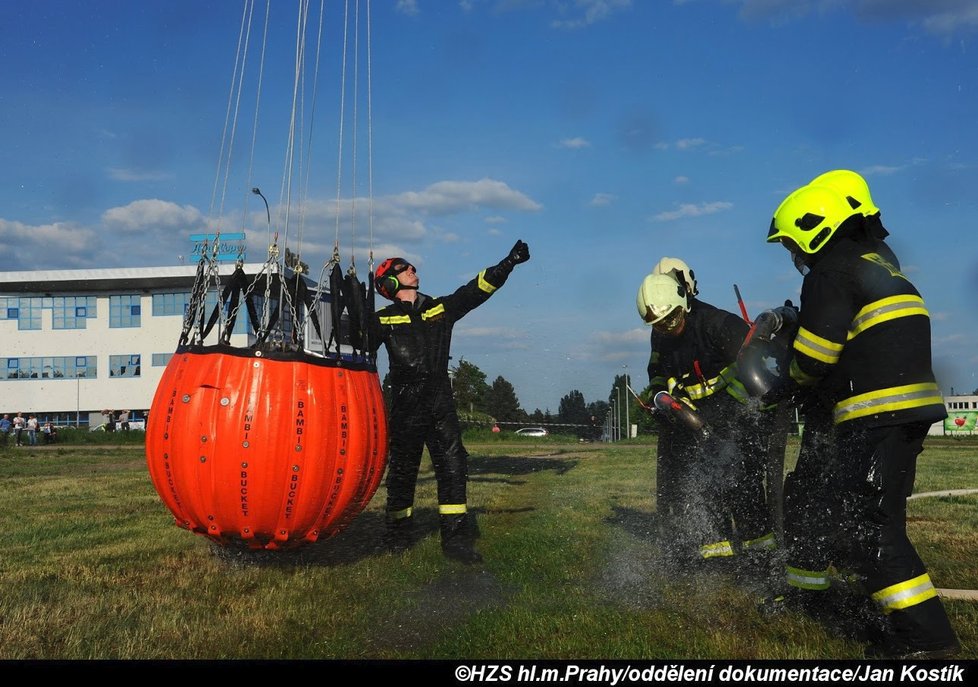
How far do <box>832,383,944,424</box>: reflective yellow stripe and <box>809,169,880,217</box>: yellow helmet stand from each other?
3.12 ft

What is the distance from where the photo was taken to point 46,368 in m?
51.4

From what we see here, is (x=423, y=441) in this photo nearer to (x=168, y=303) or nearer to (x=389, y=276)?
(x=389, y=276)

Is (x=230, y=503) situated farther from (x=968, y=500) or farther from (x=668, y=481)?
(x=968, y=500)

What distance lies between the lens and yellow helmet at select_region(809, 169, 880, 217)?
4387 millimetres

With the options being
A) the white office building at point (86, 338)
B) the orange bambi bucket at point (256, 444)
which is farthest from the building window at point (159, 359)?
the orange bambi bucket at point (256, 444)

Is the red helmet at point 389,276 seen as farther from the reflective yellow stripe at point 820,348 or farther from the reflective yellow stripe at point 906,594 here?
the reflective yellow stripe at point 906,594

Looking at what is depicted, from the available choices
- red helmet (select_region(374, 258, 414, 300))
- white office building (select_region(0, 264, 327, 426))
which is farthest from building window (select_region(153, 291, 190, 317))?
red helmet (select_region(374, 258, 414, 300))

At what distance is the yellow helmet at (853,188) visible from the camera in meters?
4.39

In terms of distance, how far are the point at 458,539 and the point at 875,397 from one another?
139 inches

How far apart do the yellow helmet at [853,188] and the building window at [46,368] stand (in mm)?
53647

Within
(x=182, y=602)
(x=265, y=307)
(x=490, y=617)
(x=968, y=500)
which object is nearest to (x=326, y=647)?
(x=490, y=617)

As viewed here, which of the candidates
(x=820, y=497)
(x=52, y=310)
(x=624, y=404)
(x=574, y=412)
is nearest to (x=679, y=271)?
(x=820, y=497)

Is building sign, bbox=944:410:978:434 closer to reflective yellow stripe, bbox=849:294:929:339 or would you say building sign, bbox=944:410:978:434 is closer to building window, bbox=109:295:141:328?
reflective yellow stripe, bbox=849:294:929:339

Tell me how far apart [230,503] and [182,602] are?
643 mm
